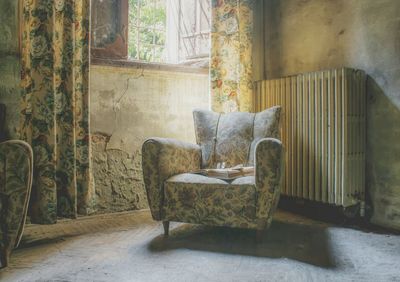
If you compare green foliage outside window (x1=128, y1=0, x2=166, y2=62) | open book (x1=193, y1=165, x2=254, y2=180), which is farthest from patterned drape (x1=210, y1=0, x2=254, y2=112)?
open book (x1=193, y1=165, x2=254, y2=180)

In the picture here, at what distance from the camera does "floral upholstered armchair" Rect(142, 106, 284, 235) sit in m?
2.10

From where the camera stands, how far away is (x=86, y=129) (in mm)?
2686

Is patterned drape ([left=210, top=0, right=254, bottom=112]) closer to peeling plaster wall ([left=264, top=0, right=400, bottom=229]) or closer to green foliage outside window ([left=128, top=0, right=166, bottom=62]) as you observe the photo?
peeling plaster wall ([left=264, top=0, right=400, bottom=229])

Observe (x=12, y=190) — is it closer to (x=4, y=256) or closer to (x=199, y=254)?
(x=4, y=256)

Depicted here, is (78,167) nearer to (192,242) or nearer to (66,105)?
(66,105)

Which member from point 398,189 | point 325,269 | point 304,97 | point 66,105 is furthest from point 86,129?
point 398,189

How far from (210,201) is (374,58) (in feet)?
4.90

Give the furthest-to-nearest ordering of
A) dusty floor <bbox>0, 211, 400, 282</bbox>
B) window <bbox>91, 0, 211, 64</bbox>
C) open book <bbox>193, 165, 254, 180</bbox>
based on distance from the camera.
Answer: window <bbox>91, 0, 211, 64</bbox> → open book <bbox>193, 165, 254, 180</bbox> → dusty floor <bbox>0, 211, 400, 282</bbox>

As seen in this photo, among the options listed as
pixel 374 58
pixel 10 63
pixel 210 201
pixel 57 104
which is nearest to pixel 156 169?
pixel 210 201

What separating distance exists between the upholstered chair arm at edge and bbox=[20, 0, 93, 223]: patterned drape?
1.27 meters

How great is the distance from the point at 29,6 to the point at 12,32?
0.29 m

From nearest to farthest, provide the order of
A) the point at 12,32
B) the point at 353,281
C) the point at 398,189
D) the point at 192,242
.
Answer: the point at 353,281 < the point at 192,242 < the point at 398,189 < the point at 12,32

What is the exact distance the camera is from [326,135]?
8.74 ft

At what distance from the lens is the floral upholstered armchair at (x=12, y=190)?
1.77 meters
